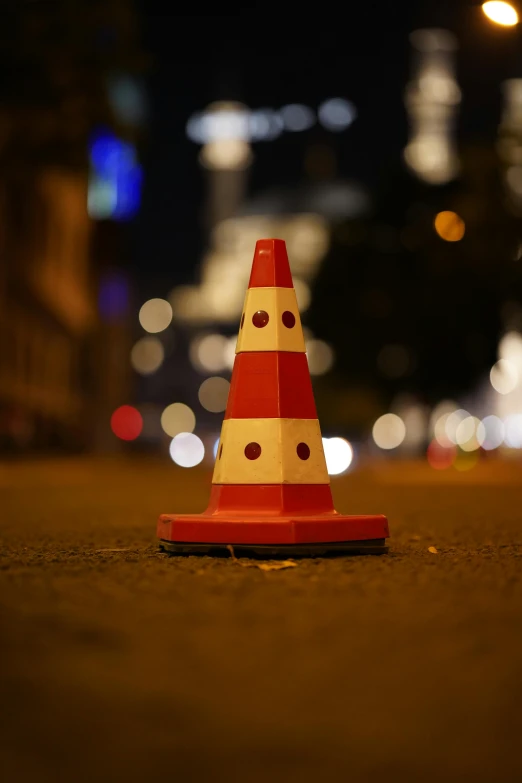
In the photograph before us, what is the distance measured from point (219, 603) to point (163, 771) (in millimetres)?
2204

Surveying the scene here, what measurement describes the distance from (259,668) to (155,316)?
126 metres

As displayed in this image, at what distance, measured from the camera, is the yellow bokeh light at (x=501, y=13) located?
1277 centimetres

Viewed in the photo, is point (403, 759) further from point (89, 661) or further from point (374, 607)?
point (374, 607)

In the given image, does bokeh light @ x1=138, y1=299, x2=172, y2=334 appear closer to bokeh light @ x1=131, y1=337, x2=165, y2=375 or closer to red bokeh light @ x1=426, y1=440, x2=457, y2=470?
bokeh light @ x1=131, y1=337, x2=165, y2=375

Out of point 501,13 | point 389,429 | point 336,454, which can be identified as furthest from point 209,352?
point 501,13

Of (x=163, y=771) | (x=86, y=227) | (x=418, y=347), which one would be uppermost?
(x=86, y=227)

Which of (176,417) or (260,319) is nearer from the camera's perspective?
(260,319)

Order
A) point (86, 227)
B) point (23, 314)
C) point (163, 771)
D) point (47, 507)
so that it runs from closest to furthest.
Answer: point (163, 771), point (47, 507), point (23, 314), point (86, 227)

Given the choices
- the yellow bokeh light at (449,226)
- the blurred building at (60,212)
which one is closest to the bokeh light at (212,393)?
the blurred building at (60,212)

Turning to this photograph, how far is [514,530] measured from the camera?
30.3ft

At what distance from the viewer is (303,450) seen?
22.9 ft

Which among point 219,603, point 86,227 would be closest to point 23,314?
point 86,227

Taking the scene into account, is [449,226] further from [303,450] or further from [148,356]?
[148,356]

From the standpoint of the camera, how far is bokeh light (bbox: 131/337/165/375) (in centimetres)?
12750
